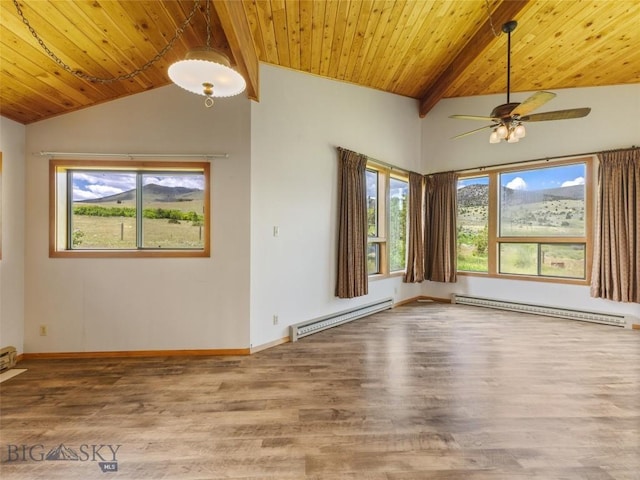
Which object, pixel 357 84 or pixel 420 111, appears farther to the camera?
pixel 420 111

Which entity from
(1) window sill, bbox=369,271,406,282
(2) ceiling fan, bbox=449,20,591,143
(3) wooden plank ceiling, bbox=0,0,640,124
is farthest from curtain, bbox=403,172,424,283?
(2) ceiling fan, bbox=449,20,591,143

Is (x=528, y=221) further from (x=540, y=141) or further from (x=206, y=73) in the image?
(x=206, y=73)

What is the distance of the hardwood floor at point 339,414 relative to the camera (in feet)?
5.09

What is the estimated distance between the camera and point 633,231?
12.0 feet

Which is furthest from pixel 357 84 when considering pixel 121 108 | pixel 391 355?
pixel 391 355

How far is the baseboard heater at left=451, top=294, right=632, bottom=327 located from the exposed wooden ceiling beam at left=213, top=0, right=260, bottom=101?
468 cm

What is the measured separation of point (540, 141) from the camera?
4352 millimetres

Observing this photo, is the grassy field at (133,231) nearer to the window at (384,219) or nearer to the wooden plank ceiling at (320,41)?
the wooden plank ceiling at (320,41)

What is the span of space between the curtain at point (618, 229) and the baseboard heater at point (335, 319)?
2.96 metres

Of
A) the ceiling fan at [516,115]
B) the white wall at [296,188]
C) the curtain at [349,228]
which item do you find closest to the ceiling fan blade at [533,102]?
the ceiling fan at [516,115]

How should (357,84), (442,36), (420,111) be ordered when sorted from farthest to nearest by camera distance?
(420,111) < (357,84) < (442,36)

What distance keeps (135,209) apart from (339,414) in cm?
287

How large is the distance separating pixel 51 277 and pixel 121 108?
191 centimetres

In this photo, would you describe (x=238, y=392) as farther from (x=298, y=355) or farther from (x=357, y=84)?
(x=357, y=84)
